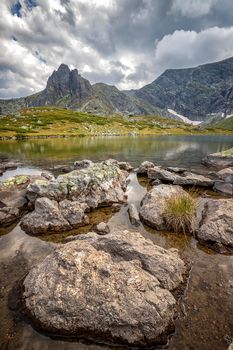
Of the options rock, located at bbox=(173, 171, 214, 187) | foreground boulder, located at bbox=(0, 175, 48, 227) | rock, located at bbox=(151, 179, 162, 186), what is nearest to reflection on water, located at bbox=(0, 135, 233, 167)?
rock, located at bbox=(151, 179, 162, 186)

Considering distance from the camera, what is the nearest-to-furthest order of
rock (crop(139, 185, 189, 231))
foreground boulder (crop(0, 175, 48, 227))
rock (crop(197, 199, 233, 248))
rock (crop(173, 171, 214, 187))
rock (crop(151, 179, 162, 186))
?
rock (crop(197, 199, 233, 248)), rock (crop(139, 185, 189, 231)), foreground boulder (crop(0, 175, 48, 227)), rock (crop(173, 171, 214, 187)), rock (crop(151, 179, 162, 186))

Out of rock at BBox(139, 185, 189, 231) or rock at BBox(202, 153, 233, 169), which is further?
rock at BBox(202, 153, 233, 169)

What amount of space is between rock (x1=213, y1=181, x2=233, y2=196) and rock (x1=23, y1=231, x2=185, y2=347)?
14504mm

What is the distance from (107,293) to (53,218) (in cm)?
768

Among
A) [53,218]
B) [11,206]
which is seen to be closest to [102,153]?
[11,206]

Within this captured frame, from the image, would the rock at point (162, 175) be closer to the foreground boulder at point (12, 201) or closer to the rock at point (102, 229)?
the rock at point (102, 229)

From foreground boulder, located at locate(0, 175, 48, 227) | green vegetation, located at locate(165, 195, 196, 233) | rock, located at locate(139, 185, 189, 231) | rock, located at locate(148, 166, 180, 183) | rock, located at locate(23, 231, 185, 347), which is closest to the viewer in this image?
rock, located at locate(23, 231, 185, 347)

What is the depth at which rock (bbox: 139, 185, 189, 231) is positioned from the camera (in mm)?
14080

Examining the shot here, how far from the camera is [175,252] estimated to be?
10.9m

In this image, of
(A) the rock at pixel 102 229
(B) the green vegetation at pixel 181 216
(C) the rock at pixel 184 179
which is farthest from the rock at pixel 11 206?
(C) the rock at pixel 184 179

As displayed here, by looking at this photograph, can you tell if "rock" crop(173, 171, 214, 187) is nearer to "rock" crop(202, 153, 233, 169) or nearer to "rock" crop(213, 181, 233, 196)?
"rock" crop(213, 181, 233, 196)

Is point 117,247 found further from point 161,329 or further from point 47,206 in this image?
point 47,206

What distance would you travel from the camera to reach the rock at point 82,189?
56.9 ft

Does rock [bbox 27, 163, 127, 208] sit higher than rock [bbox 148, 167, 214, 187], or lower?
higher
